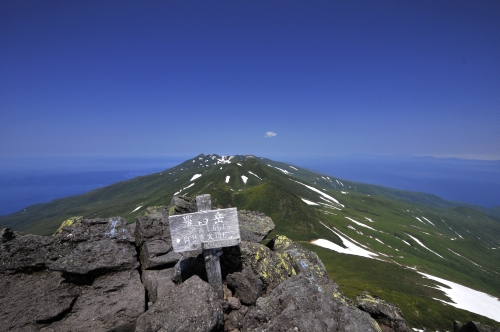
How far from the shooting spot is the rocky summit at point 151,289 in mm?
8062

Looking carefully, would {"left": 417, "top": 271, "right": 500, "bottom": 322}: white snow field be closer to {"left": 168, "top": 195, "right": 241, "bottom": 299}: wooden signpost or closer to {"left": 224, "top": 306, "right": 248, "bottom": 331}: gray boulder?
{"left": 224, "top": 306, "right": 248, "bottom": 331}: gray boulder

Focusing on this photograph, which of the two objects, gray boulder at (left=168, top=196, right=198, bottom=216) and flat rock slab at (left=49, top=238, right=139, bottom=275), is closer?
flat rock slab at (left=49, top=238, right=139, bottom=275)

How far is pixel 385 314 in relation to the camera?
35.7 feet

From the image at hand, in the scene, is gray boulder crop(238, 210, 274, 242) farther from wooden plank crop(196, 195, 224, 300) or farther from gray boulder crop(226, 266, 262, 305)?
wooden plank crop(196, 195, 224, 300)

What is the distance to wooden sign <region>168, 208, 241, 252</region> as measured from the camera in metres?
9.93

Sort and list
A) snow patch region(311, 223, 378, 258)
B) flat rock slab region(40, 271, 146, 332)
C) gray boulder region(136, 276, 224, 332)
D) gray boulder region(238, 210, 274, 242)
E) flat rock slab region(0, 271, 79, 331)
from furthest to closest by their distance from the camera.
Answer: snow patch region(311, 223, 378, 258), gray boulder region(238, 210, 274, 242), flat rock slab region(40, 271, 146, 332), flat rock slab region(0, 271, 79, 331), gray boulder region(136, 276, 224, 332)

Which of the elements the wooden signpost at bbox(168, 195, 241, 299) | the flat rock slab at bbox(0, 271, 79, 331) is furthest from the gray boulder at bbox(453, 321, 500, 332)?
the flat rock slab at bbox(0, 271, 79, 331)

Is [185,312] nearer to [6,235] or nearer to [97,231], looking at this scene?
[97,231]

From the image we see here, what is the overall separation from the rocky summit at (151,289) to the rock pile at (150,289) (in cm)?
4

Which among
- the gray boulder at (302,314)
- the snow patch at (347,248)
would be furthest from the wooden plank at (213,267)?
the snow patch at (347,248)

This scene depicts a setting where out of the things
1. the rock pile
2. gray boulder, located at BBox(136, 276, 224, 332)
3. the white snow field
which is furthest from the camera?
the white snow field

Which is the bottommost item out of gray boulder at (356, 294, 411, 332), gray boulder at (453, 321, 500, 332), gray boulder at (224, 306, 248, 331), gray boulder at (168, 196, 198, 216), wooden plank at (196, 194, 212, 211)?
gray boulder at (453, 321, 500, 332)

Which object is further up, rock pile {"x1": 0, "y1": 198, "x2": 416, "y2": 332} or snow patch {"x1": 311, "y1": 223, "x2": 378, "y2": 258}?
rock pile {"x1": 0, "y1": 198, "x2": 416, "y2": 332}

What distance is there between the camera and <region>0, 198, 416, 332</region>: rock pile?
8.05 meters
